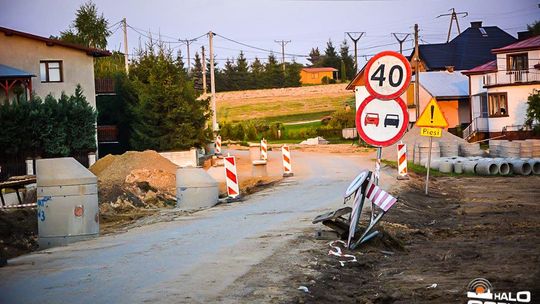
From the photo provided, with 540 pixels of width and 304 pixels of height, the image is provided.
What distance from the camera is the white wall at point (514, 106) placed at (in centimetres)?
6200

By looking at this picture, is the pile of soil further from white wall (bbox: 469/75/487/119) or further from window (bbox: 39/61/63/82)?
white wall (bbox: 469/75/487/119)

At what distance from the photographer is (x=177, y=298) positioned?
9.11 metres

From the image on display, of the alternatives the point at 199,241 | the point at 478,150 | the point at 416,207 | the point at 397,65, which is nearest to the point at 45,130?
the point at 478,150

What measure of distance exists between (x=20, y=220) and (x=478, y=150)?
89.2 ft

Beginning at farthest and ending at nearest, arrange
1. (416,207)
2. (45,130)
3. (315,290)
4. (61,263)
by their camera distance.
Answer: (45,130)
(416,207)
(61,263)
(315,290)

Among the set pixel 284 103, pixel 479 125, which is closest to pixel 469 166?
pixel 479 125

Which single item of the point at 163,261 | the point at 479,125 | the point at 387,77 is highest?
the point at 387,77

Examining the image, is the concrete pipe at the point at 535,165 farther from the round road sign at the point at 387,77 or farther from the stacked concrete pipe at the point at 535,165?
the round road sign at the point at 387,77

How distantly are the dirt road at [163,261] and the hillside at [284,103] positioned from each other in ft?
275

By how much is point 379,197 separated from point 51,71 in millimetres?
39943

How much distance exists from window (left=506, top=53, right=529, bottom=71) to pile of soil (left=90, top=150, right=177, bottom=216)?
3042 centimetres

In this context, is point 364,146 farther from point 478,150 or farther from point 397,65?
point 397,65

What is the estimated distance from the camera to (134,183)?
34375 millimetres

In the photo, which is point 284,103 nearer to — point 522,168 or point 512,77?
point 512,77
